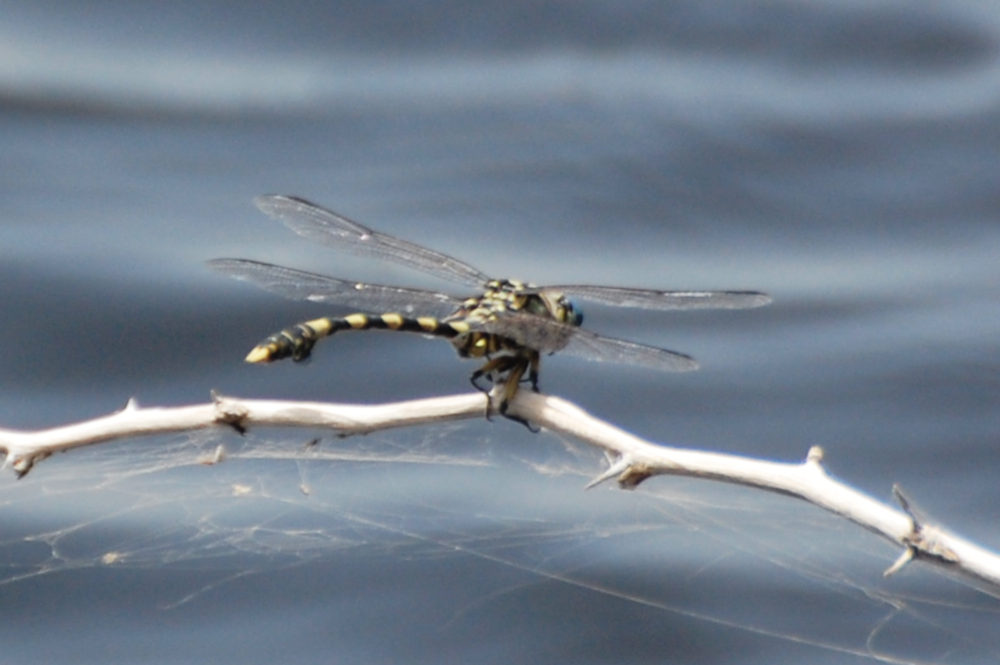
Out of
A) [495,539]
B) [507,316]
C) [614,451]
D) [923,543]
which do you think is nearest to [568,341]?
[507,316]

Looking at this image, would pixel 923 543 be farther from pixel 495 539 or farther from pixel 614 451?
pixel 495 539

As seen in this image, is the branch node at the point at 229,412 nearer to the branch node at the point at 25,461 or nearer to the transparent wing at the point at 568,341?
the branch node at the point at 25,461

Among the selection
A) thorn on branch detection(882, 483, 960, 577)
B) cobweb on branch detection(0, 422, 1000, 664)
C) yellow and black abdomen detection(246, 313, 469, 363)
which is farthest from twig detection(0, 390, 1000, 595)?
cobweb on branch detection(0, 422, 1000, 664)

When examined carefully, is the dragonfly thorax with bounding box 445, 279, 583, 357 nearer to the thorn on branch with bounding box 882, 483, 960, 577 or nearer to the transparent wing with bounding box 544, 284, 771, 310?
the transparent wing with bounding box 544, 284, 771, 310

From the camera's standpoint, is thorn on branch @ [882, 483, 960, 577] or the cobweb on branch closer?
thorn on branch @ [882, 483, 960, 577]

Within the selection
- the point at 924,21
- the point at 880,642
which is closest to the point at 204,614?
the point at 880,642

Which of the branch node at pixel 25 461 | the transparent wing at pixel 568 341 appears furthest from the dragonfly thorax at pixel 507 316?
the branch node at pixel 25 461
